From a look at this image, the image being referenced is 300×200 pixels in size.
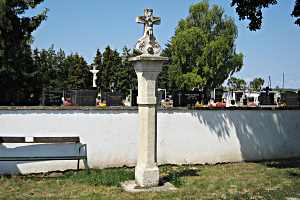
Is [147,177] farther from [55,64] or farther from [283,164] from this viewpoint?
[55,64]

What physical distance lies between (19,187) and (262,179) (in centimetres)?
516

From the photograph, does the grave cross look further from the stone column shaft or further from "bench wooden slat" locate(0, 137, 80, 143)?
"bench wooden slat" locate(0, 137, 80, 143)

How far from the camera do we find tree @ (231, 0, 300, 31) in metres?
10.2

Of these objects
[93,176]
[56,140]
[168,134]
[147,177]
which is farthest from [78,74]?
[147,177]

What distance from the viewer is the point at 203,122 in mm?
10578

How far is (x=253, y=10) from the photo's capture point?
1038cm

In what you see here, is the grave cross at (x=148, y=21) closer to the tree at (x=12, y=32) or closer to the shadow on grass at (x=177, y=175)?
the shadow on grass at (x=177, y=175)

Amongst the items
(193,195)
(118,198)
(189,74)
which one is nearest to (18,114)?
(118,198)

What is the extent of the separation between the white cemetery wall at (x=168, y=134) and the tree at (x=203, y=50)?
3950cm

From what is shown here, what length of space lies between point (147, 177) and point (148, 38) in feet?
9.21

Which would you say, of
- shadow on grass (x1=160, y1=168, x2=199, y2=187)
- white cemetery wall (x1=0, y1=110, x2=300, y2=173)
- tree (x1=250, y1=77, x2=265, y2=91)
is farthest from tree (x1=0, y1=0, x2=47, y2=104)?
tree (x1=250, y1=77, x2=265, y2=91)

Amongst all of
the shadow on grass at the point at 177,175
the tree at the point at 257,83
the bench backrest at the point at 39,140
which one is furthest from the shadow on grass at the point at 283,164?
the tree at the point at 257,83

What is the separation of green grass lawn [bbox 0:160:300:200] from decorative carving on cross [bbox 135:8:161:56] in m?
2.78

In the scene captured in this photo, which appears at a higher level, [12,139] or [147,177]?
[12,139]
